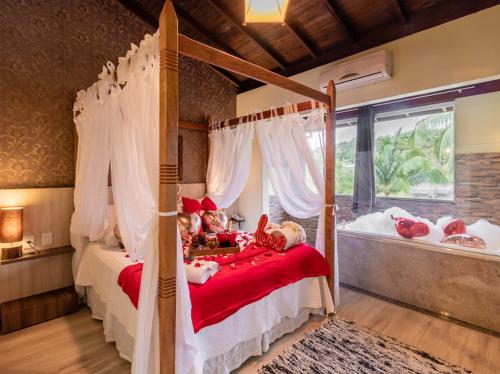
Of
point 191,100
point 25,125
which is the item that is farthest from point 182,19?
point 25,125

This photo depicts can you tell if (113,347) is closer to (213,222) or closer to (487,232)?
(213,222)

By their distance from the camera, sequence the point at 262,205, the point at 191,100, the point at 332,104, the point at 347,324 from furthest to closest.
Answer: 1. the point at 262,205
2. the point at 191,100
3. the point at 332,104
4. the point at 347,324

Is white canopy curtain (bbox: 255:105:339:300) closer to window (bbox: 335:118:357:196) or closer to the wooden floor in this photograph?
the wooden floor

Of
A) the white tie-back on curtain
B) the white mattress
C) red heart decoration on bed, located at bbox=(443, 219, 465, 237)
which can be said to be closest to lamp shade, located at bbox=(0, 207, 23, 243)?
the white mattress

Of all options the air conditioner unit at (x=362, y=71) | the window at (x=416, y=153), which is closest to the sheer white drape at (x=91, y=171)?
the air conditioner unit at (x=362, y=71)

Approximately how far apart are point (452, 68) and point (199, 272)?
3085mm

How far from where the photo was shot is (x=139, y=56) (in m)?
1.82

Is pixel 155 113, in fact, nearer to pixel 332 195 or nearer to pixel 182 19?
pixel 332 195

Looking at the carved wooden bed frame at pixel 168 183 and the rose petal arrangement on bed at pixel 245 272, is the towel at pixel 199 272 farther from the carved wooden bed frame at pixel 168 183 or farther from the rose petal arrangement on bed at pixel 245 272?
the carved wooden bed frame at pixel 168 183

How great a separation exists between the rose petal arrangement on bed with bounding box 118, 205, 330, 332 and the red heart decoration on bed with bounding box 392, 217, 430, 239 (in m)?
1.21

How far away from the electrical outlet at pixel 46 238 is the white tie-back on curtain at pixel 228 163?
1968 mm

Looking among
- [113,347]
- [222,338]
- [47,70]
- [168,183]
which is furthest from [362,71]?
[113,347]

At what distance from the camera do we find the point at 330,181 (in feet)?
9.23

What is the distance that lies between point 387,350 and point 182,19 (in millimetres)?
4413
